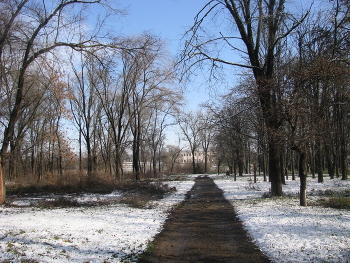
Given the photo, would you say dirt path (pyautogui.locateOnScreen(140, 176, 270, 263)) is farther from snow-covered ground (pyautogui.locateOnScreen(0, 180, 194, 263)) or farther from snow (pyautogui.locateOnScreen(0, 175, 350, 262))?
snow-covered ground (pyautogui.locateOnScreen(0, 180, 194, 263))

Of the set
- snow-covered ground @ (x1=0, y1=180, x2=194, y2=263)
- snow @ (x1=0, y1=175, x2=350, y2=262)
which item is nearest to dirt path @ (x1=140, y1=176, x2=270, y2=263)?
snow @ (x1=0, y1=175, x2=350, y2=262)

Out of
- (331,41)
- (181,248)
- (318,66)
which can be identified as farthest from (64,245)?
(331,41)

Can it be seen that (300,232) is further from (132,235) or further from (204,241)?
(132,235)

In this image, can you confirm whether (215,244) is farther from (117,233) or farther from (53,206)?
(53,206)

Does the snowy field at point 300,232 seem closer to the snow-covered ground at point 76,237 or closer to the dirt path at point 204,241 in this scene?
the dirt path at point 204,241

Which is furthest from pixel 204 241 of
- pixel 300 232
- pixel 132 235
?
pixel 300 232

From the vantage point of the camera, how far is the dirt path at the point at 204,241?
553 centimetres

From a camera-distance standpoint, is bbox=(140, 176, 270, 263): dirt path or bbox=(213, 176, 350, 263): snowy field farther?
bbox=(140, 176, 270, 263): dirt path

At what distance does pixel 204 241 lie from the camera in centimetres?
676

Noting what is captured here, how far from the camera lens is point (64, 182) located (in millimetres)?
21984

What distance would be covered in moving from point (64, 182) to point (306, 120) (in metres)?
18.7

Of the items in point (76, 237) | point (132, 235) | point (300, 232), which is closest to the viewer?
point (76, 237)

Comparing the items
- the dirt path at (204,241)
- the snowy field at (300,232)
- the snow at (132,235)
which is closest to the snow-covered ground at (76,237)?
the snow at (132,235)

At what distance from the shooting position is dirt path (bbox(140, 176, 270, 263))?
5.53 m
